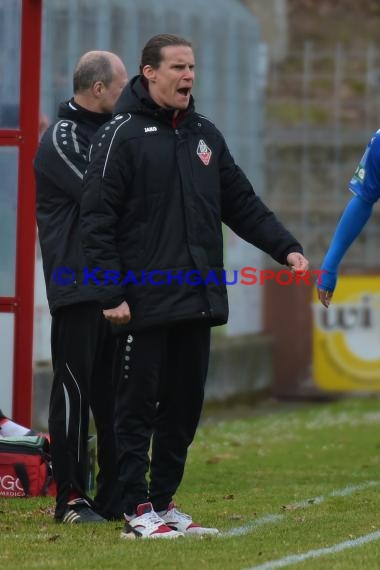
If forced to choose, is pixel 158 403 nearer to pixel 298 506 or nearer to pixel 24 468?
pixel 298 506

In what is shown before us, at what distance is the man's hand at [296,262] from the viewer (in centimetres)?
683

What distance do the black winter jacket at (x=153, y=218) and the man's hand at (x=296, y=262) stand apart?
0.32 meters

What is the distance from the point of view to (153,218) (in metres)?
6.69

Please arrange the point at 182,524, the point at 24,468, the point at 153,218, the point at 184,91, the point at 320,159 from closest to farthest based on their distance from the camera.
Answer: the point at 153,218 < the point at 184,91 < the point at 182,524 < the point at 24,468 < the point at 320,159

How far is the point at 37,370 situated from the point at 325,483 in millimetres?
5148

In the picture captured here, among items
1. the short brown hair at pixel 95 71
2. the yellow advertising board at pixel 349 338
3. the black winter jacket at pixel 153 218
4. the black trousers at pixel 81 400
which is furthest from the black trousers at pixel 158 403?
the yellow advertising board at pixel 349 338

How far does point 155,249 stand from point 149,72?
796 millimetres

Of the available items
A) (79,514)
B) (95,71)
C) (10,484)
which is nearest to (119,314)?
(79,514)

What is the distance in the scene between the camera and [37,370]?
45.7ft

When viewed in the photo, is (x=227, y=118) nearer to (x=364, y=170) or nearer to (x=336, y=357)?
(x=336, y=357)

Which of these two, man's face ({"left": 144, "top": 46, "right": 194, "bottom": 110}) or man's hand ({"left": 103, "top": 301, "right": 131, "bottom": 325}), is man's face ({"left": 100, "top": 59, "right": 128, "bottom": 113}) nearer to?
man's face ({"left": 144, "top": 46, "right": 194, "bottom": 110})

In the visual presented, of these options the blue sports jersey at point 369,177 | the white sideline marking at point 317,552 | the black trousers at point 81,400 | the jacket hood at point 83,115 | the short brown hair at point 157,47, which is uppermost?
the short brown hair at point 157,47

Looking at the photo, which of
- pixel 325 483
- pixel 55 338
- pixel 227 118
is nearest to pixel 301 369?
pixel 227 118

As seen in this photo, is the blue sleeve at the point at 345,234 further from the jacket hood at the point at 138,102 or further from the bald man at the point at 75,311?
the bald man at the point at 75,311
